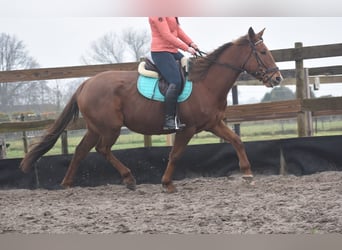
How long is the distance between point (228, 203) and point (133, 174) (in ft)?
6.10

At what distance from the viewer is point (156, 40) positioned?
370 cm

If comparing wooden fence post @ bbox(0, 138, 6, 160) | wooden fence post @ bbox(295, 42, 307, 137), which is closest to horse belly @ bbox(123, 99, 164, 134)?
wooden fence post @ bbox(295, 42, 307, 137)

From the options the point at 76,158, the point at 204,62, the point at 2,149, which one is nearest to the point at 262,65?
the point at 204,62

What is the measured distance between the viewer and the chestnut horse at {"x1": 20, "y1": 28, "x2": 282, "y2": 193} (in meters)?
4.13

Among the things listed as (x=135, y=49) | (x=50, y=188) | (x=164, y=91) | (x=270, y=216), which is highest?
(x=135, y=49)

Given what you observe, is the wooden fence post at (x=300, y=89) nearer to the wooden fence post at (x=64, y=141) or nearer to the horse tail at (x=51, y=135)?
the horse tail at (x=51, y=135)

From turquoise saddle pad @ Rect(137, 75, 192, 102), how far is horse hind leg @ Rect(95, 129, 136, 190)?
0.48 m

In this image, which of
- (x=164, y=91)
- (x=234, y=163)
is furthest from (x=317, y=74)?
(x=164, y=91)

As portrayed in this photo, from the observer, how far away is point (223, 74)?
13.9 ft

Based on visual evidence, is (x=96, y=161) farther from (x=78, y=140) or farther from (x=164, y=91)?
(x=164, y=91)

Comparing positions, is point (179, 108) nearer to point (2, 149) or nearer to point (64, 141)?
point (64, 141)

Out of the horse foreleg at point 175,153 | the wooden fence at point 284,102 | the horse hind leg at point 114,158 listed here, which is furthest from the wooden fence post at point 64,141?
the horse foreleg at point 175,153

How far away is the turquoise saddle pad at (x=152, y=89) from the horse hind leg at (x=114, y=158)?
0.48 m

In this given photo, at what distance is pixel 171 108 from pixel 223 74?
24.9 inches
